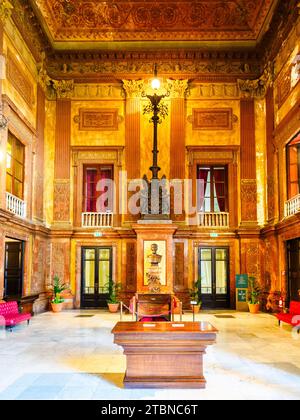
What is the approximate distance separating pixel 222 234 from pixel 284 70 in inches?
227

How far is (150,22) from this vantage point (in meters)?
16.1

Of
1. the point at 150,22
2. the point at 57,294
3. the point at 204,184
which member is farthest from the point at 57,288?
the point at 150,22

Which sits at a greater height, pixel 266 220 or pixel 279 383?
pixel 266 220

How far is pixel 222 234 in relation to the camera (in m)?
15.9

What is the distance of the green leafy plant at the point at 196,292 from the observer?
14984 millimetres

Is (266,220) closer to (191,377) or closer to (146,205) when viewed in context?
(146,205)

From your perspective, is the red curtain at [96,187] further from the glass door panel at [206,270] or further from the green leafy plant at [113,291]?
the glass door panel at [206,270]

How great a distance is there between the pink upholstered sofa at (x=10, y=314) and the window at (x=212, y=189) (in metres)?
7.54

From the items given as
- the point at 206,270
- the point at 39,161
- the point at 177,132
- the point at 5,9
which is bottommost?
the point at 206,270

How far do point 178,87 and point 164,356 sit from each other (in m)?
12.8

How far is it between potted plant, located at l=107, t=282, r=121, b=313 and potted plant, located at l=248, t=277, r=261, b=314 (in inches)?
173

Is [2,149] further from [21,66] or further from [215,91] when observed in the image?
[215,91]

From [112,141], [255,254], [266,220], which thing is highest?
[112,141]

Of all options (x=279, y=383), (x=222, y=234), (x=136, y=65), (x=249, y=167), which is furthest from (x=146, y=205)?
(x=279, y=383)
